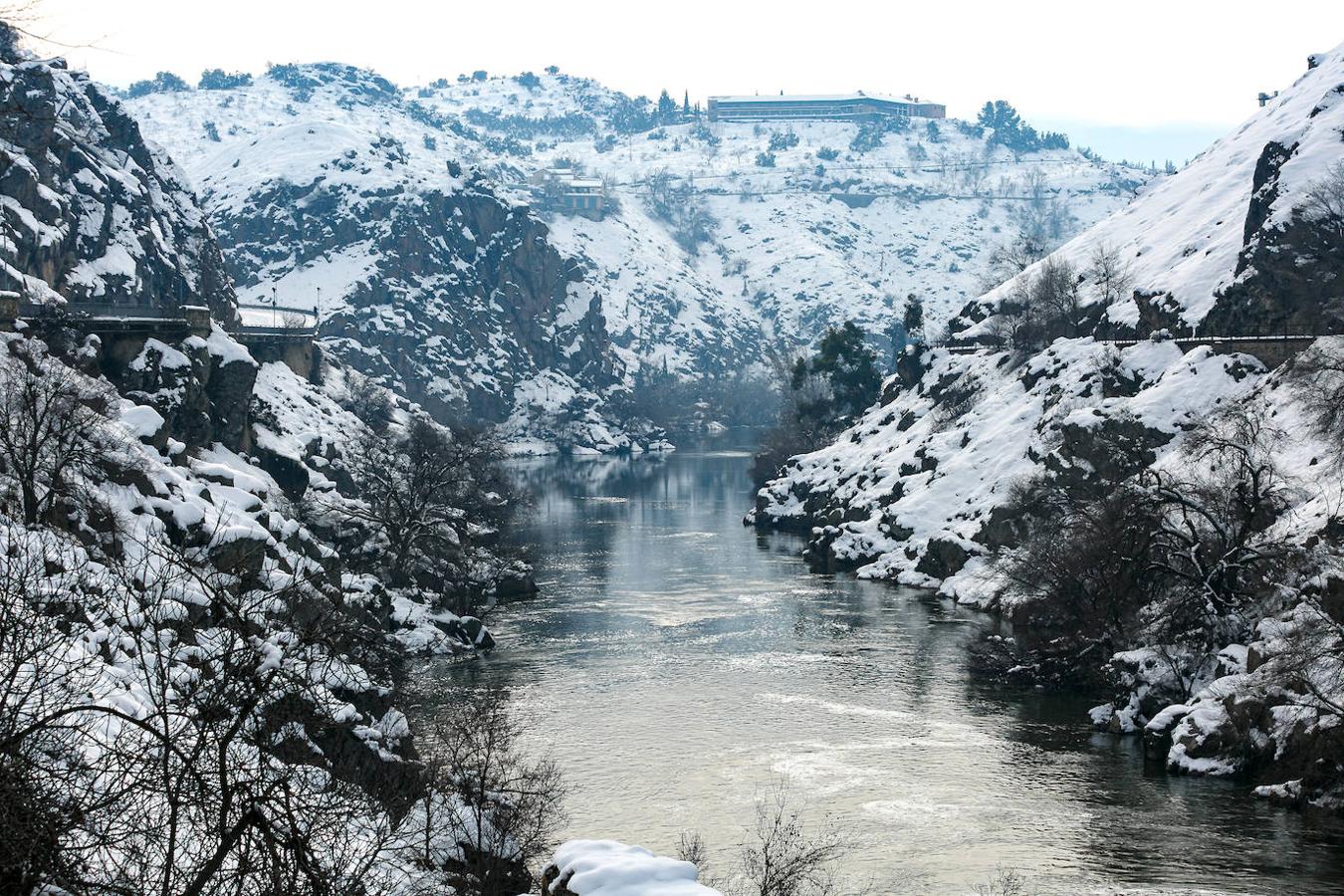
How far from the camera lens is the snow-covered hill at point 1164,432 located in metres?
42.0

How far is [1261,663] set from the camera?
4144 centimetres

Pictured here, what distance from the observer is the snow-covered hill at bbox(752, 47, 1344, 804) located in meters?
42.0

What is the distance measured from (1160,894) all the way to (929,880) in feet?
16.8

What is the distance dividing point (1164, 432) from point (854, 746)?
31.7 m

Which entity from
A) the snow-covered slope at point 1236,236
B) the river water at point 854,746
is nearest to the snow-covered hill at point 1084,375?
the snow-covered slope at point 1236,236

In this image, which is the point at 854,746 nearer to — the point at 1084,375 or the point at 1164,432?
the point at 1164,432

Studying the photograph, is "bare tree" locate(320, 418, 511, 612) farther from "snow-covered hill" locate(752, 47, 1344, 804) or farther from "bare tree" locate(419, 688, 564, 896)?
"bare tree" locate(419, 688, 564, 896)

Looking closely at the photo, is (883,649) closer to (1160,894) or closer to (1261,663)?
(1261,663)

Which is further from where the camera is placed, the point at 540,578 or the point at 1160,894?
the point at 540,578

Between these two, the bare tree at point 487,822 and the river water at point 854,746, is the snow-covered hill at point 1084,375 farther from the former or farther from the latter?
the bare tree at point 487,822

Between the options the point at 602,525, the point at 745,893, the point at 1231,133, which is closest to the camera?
the point at 745,893

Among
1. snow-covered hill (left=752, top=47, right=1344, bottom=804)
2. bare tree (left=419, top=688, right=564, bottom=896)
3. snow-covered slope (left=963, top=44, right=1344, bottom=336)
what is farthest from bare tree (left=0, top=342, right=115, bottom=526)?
snow-covered slope (left=963, top=44, right=1344, bottom=336)

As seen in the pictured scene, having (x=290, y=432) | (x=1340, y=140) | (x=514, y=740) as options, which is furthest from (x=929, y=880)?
(x=1340, y=140)

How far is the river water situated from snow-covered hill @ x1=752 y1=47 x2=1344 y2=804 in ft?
9.49
